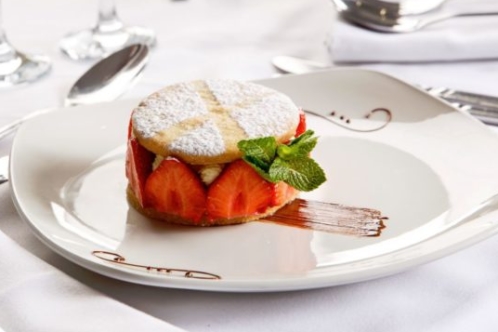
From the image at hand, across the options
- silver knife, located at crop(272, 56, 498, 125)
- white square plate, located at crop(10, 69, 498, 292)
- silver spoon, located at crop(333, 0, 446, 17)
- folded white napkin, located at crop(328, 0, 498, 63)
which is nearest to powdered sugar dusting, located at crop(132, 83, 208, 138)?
white square plate, located at crop(10, 69, 498, 292)

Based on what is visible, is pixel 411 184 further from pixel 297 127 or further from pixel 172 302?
pixel 172 302

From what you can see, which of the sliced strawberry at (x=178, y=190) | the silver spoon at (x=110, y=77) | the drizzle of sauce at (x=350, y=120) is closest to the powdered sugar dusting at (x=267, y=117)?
the sliced strawberry at (x=178, y=190)

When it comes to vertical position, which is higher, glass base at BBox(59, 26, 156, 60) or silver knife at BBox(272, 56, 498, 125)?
silver knife at BBox(272, 56, 498, 125)

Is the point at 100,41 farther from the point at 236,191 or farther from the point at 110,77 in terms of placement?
the point at 236,191

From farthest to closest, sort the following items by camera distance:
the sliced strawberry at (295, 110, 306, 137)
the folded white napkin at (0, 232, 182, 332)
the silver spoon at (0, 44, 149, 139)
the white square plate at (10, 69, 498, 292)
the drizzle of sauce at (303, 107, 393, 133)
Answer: the silver spoon at (0, 44, 149, 139)
the drizzle of sauce at (303, 107, 393, 133)
the sliced strawberry at (295, 110, 306, 137)
the white square plate at (10, 69, 498, 292)
the folded white napkin at (0, 232, 182, 332)

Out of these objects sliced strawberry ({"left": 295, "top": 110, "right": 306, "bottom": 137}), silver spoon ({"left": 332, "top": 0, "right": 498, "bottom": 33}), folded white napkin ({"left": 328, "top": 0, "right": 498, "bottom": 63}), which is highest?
sliced strawberry ({"left": 295, "top": 110, "right": 306, "bottom": 137})

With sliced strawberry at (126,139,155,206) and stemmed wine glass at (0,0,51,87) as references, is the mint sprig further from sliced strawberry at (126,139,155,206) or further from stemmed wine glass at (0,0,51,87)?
stemmed wine glass at (0,0,51,87)

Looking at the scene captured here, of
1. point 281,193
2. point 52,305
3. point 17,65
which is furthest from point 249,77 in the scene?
point 52,305

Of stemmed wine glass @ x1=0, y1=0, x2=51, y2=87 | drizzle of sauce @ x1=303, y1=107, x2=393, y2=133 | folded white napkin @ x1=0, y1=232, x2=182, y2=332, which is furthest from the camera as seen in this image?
stemmed wine glass @ x1=0, y1=0, x2=51, y2=87

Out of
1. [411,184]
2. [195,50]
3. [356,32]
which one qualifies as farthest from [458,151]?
[195,50]
